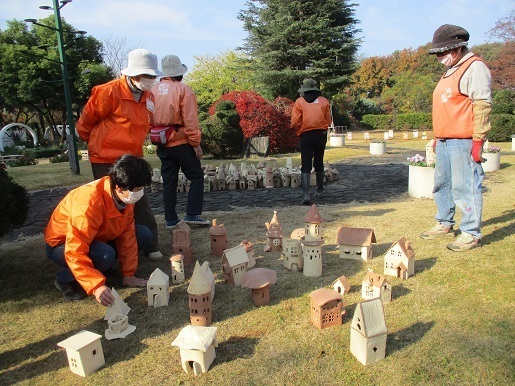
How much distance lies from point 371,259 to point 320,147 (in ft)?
9.44

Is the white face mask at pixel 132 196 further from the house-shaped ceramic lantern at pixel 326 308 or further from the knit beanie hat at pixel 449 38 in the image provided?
the knit beanie hat at pixel 449 38

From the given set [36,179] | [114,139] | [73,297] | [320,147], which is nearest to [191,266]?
[73,297]

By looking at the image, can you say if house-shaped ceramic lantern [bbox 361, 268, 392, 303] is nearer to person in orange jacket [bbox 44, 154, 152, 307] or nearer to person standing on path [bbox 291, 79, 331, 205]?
person in orange jacket [bbox 44, 154, 152, 307]

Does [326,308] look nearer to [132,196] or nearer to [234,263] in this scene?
[234,263]

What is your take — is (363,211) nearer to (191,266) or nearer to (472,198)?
(472,198)

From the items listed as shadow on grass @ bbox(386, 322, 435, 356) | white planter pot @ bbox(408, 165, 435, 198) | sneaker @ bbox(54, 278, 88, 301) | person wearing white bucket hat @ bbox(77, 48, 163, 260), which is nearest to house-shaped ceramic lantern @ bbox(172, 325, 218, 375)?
shadow on grass @ bbox(386, 322, 435, 356)

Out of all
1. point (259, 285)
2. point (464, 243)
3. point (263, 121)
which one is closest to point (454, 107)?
point (464, 243)

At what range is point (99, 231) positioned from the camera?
309 centimetres

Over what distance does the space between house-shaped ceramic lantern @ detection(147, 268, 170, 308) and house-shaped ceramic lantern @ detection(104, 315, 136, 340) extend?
1.09ft

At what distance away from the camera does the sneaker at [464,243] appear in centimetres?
384

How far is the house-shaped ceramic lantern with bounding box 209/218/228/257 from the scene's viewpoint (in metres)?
3.98

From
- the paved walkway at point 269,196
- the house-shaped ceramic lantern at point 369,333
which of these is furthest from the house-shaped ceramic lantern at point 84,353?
the paved walkway at point 269,196

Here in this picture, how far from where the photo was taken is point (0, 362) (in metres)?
2.43

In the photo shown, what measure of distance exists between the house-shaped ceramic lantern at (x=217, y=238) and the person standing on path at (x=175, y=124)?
42.7 inches
